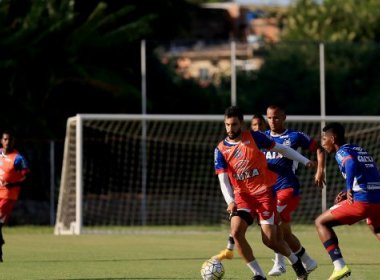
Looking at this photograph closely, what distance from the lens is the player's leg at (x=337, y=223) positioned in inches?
482

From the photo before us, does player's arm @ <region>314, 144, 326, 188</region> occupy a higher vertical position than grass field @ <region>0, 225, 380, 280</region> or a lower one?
higher

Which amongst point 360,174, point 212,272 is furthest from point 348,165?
point 212,272

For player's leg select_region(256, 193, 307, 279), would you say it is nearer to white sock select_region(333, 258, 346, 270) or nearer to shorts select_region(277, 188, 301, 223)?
white sock select_region(333, 258, 346, 270)

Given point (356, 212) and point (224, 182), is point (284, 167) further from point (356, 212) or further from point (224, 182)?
point (356, 212)

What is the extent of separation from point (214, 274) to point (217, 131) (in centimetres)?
2009

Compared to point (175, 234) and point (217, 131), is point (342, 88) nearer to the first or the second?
point (217, 131)

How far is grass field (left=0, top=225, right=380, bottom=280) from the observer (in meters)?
14.6

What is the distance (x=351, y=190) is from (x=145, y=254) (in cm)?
710

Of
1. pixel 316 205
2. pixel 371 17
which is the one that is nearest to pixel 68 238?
pixel 316 205

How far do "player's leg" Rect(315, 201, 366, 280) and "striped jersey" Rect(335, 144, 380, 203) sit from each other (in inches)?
5.5

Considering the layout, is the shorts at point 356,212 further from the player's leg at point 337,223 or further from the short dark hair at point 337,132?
the short dark hair at point 337,132

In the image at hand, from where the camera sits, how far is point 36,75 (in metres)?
33.9

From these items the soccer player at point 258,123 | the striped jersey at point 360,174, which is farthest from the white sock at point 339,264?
the soccer player at point 258,123

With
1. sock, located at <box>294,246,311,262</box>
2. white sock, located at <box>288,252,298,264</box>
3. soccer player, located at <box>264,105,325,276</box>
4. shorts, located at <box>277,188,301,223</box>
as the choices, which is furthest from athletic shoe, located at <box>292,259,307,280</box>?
shorts, located at <box>277,188,301,223</box>
